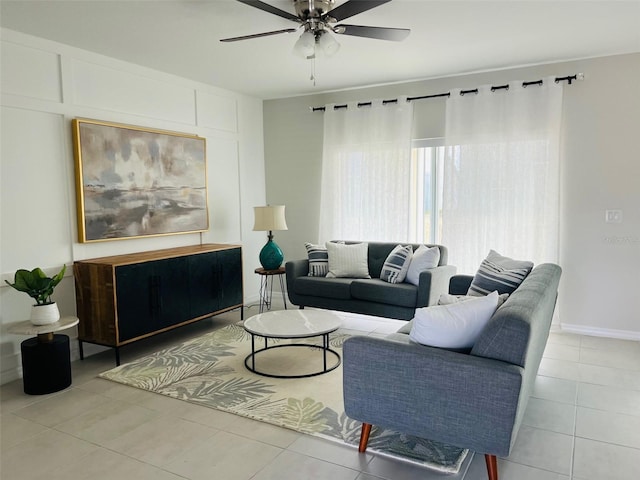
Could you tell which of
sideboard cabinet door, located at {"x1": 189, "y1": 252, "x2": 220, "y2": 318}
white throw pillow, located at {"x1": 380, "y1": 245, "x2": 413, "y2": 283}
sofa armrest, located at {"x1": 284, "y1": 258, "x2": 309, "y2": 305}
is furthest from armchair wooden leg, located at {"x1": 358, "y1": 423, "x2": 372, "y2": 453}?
sofa armrest, located at {"x1": 284, "y1": 258, "x2": 309, "y2": 305}

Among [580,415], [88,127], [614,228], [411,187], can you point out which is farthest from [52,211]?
[614,228]

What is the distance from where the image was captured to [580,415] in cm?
277

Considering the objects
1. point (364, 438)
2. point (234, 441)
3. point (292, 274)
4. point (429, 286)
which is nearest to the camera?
point (364, 438)

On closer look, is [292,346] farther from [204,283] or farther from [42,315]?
[42,315]

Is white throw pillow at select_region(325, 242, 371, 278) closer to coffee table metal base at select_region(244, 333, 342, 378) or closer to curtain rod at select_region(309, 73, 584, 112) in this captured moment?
coffee table metal base at select_region(244, 333, 342, 378)

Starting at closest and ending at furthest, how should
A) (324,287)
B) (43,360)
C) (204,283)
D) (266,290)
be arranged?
1. (43,360)
2. (204,283)
3. (324,287)
4. (266,290)

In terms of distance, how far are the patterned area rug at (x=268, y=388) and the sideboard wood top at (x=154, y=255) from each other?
0.84m

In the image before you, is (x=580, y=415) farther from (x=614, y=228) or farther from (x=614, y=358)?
(x=614, y=228)

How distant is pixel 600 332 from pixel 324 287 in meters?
2.71

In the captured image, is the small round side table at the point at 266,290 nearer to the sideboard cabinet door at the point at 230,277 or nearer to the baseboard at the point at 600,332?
the sideboard cabinet door at the point at 230,277

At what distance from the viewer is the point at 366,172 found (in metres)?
5.27

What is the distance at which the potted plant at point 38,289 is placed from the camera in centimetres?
320

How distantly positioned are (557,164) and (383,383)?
129 inches

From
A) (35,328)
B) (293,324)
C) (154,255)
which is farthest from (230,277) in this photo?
(35,328)
